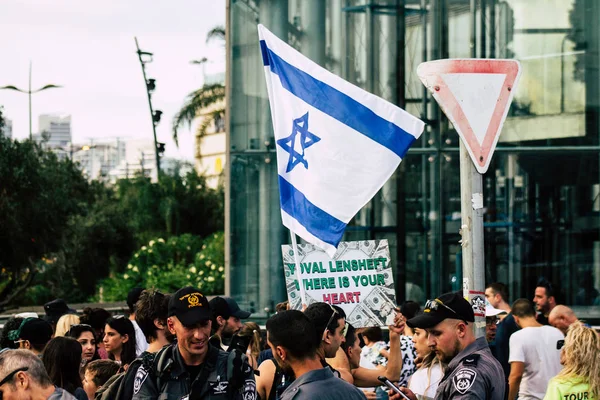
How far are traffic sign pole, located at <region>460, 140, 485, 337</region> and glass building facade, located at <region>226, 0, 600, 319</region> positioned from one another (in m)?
10.2

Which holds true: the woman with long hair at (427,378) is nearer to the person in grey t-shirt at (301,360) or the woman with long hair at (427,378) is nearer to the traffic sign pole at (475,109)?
the traffic sign pole at (475,109)

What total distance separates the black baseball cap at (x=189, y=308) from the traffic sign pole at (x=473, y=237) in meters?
1.44

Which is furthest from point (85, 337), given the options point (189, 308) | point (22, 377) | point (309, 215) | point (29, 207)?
point (29, 207)

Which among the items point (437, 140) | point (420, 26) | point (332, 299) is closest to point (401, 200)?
point (437, 140)

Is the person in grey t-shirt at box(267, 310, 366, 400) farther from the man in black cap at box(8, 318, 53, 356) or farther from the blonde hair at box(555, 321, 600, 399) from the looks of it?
the man in black cap at box(8, 318, 53, 356)

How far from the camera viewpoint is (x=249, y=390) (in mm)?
5496

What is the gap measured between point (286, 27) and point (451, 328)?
36.3ft

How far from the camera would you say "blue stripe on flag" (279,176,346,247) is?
780cm

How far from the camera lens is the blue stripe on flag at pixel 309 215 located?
7797mm

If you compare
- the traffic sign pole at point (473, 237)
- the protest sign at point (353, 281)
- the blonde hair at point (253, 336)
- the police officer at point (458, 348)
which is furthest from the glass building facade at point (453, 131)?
the police officer at point (458, 348)

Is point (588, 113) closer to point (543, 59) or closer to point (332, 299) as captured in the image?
point (543, 59)

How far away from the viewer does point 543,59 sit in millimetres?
16359

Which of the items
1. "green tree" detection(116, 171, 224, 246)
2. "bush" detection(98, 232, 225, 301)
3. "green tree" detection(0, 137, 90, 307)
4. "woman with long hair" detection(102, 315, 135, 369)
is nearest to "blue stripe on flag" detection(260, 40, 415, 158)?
"woman with long hair" detection(102, 315, 135, 369)

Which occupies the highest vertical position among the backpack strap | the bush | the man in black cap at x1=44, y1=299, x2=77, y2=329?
the backpack strap
